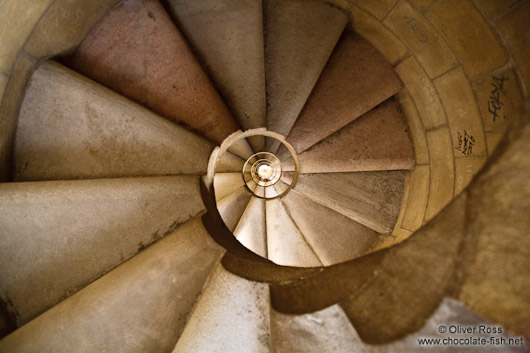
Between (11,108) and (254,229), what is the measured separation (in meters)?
3.84

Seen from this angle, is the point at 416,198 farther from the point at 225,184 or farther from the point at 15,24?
the point at 15,24

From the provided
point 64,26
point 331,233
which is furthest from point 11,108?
point 331,233

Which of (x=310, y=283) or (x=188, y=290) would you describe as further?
(x=188, y=290)

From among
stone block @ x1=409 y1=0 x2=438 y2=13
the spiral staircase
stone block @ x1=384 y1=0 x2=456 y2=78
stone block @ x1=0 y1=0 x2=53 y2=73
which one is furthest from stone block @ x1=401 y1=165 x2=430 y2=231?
stone block @ x1=0 y1=0 x2=53 y2=73

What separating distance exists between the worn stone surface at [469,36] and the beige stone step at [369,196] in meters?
1.62

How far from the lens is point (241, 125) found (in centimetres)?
322

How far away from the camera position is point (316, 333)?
149 cm

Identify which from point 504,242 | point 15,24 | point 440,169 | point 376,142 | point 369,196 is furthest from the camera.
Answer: point 369,196

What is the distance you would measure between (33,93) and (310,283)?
2.49m

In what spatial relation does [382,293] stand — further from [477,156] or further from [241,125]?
[241,125]

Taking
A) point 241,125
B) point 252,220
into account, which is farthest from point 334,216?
point 241,125

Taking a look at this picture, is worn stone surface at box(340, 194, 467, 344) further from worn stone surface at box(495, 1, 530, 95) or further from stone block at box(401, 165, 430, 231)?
stone block at box(401, 165, 430, 231)

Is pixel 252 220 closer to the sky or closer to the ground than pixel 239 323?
closer to the sky

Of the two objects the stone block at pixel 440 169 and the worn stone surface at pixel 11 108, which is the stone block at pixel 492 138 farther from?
the worn stone surface at pixel 11 108
